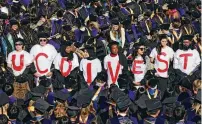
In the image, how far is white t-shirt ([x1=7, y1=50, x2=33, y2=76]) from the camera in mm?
19812

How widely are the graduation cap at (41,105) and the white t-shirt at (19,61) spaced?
161cm

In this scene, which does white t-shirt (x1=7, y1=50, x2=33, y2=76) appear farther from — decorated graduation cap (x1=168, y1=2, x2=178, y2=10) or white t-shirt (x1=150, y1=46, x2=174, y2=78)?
decorated graduation cap (x1=168, y1=2, x2=178, y2=10)

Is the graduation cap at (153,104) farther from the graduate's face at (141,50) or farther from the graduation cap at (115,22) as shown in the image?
the graduation cap at (115,22)

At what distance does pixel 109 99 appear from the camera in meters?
18.5

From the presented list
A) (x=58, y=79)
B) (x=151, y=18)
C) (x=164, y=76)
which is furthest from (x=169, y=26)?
(x=58, y=79)

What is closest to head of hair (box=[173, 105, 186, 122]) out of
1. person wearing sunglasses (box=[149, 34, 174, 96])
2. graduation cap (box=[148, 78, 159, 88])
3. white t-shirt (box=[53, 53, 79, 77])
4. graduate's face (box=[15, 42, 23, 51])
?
graduation cap (box=[148, 78, 159, 88])

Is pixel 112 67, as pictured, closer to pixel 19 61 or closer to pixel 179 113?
pixel 19 61

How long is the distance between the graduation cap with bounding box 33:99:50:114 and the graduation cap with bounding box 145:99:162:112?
6.74ft

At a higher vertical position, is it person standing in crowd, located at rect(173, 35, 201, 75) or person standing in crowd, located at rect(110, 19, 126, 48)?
A: person standing in crowd, located at rect(110, 19, 126, 48)

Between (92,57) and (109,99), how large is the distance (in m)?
1.68

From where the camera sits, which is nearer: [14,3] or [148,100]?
[148,100]

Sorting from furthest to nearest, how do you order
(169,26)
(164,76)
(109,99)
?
(169,26) < (164,76) < (109,99)

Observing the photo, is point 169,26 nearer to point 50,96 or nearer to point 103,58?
point 103,58

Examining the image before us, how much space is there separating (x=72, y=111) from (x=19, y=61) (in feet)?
7.89
